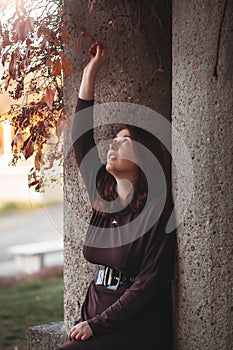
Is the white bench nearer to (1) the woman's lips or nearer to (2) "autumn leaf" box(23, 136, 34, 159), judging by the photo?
(2) "autumn leaf" box(23, 136, 34, 159)

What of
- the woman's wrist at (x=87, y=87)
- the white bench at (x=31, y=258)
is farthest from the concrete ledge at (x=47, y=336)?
the white bench at (x=31, y=258)

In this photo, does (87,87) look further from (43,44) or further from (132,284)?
(132,284)

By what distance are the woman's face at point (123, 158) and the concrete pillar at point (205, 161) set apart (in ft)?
0.59

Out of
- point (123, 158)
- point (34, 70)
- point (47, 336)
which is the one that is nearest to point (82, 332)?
point (47, 336)

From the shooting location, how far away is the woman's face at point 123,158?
2.73 metres

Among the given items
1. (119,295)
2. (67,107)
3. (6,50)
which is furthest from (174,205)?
(6,50)

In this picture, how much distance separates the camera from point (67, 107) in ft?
9.88

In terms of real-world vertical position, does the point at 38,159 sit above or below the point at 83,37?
below

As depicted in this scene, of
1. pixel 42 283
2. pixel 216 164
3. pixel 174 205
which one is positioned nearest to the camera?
pixel 216 164

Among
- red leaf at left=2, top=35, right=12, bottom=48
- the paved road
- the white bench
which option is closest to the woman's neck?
red leaf at left=2, top=35, right=12, bottom=48

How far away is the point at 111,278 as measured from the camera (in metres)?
2.75

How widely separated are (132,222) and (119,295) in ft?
0.83

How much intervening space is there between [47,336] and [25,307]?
13.1 feet

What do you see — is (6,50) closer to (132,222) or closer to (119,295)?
(132,222)
